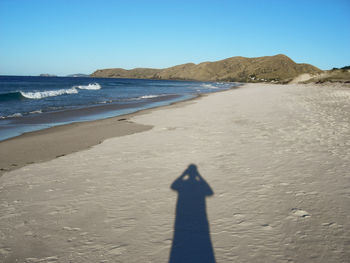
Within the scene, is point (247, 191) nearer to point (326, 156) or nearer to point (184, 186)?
point (184, 186)

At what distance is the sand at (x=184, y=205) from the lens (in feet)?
8.91

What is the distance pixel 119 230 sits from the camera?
312cm

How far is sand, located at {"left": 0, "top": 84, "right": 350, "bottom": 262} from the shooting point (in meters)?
2.71

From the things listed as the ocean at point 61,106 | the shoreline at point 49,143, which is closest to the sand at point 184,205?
the shoreline at point 49,143

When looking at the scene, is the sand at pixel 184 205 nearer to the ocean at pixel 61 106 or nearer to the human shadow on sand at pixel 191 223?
the human shadow on sand at pixel 191 223

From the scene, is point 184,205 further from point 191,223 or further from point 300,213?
point 300,213

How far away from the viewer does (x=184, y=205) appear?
3713 mm

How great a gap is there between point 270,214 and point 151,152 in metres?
3.77

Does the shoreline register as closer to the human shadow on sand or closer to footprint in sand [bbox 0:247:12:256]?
footprint in sand [bbox 0:247:12:256]

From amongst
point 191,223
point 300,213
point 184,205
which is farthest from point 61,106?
point 300,213

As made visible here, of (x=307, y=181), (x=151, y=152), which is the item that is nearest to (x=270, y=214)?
(x=307, y=181)

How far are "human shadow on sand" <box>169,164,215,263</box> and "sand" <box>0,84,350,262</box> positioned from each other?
14 millimetres

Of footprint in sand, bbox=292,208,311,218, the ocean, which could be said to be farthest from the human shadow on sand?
the ocean

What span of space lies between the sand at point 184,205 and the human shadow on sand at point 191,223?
14 millimetres
